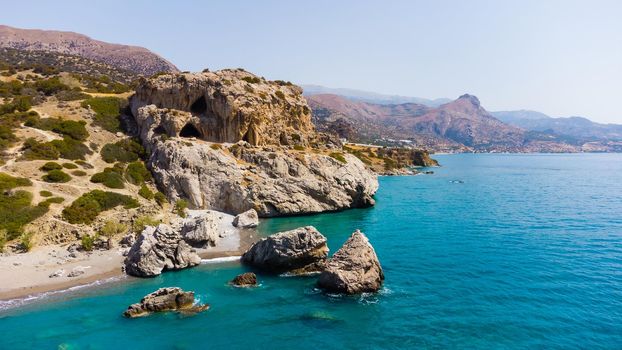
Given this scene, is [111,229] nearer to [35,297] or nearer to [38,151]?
[35,297]

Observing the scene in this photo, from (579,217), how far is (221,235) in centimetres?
→ 5257

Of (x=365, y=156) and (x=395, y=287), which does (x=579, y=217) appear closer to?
(x=395, y=287)

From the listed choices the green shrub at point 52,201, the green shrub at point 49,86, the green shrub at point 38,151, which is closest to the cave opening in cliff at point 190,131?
the green shrub at point 38,151

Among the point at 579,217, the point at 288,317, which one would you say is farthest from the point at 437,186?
the point at 288,317

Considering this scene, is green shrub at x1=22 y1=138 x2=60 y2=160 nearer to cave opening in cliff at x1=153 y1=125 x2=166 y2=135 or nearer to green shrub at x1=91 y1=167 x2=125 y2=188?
green shrub at x1=91 y1=167 x2=125 y2=188

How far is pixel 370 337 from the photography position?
23828mm

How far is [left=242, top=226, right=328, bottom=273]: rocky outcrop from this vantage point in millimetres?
36031

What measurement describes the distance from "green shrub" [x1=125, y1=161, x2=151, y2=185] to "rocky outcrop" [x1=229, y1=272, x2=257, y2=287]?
106 ft

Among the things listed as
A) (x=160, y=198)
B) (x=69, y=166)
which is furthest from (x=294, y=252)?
(x=69, y=166)

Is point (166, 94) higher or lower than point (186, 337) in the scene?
higher

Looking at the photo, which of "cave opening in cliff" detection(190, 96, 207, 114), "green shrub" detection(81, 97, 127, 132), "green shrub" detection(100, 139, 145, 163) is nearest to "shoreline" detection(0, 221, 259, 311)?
"green shrub" detection(100, 139, 145, 163)

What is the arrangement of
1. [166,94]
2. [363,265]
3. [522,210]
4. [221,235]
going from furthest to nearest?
[166,94] < [522,210] < [221,235] < [363,265]

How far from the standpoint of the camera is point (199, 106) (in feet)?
249

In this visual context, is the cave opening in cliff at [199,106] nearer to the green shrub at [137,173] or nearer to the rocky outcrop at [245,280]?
the green shrub at [137,173]
